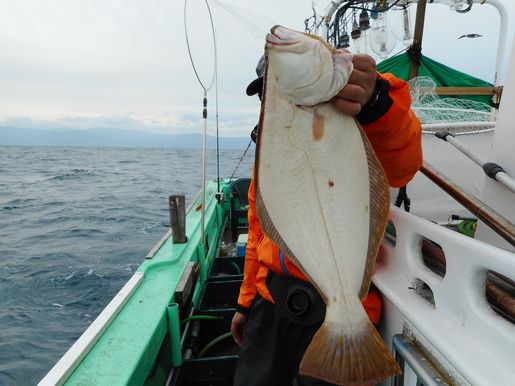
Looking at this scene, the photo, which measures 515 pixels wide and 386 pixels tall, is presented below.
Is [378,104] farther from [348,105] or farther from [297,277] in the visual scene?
[297,277]

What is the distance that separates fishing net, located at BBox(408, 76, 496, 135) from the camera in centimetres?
297

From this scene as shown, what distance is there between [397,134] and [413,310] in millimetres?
688

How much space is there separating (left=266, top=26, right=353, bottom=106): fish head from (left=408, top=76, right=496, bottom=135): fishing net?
6.22 ft

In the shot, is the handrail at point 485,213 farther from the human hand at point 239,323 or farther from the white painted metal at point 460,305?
the human hand at point 239,323

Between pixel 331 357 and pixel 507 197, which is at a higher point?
pixel 507 197

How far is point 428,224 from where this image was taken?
1376 millimetres

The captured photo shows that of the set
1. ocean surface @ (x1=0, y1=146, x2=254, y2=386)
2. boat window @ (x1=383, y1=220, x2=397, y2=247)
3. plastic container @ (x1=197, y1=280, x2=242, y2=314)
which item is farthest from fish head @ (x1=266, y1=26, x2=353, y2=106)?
ocean surface @ (x1=0, y1=146, x2=254, y2=386)

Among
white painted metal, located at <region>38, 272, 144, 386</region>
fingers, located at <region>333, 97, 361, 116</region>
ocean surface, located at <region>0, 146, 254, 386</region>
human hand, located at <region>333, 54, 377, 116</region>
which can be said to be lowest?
ocean surface, located at <region>0, 146, 254, 386</region>

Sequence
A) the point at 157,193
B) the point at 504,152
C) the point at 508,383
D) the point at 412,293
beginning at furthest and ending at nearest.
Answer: the point at 157,193 → the point at 504,152 → the point at 412,293 → the point at 508,383

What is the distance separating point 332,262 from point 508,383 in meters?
0.59

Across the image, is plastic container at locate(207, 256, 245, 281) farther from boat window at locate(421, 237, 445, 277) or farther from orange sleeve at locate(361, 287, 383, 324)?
boat window at locate(421, 237, 445, 277)

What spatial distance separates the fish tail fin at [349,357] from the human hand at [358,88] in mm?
766

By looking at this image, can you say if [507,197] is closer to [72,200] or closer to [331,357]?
[331,357]

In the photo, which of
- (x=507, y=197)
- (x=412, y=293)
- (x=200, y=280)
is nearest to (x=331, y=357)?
(x=412, y=293)
